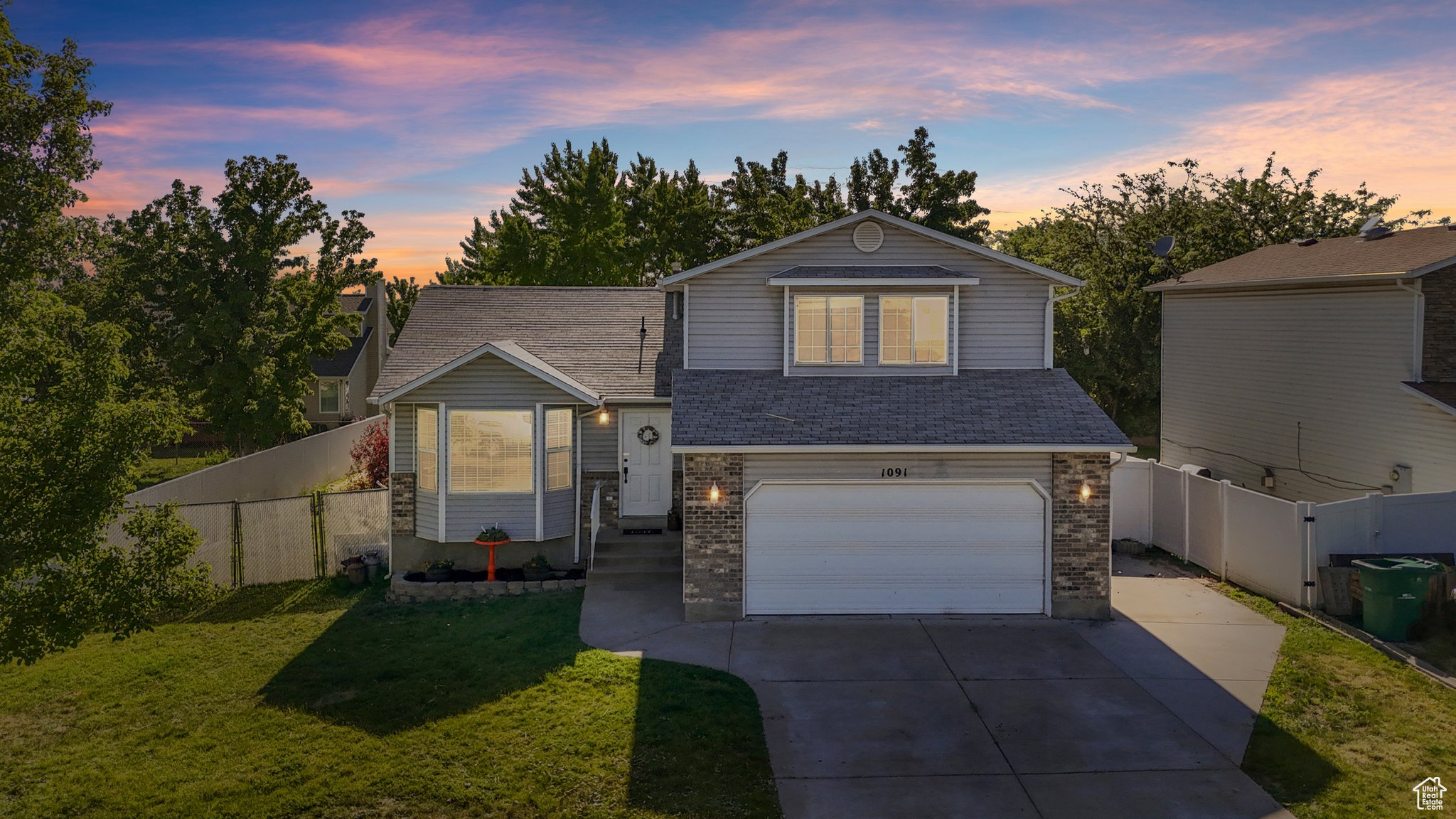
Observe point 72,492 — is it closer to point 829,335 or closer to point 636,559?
point 636,559

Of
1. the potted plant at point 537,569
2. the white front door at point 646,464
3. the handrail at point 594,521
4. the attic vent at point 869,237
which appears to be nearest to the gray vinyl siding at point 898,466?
the handrail at point 594,521

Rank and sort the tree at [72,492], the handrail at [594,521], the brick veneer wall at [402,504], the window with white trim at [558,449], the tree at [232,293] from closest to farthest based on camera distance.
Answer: the tree at [72,492] → the handrail at [594,521] → the window with white trim at [558,449] → the brick veneer wall at [402,504] → the tree at [232,293]

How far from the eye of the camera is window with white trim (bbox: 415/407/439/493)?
1698 centimetres

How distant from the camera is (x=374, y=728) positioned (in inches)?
417

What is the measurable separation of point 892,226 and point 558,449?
23.7ft

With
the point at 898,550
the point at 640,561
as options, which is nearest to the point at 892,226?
the point at 898,550

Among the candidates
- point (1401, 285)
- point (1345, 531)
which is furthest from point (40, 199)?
point (1401, 285)

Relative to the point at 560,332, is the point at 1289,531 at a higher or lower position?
lower

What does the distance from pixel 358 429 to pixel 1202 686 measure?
25.4 metres

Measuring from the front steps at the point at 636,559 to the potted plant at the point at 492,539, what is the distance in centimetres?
162

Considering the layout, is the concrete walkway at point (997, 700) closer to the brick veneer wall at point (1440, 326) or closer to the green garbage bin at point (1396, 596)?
the green garbage bin at point (1396, 596)

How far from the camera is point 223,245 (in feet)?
88.9

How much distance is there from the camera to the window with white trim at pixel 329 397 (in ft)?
132

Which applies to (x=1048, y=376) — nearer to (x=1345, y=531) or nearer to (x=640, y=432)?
(x=1345, y=531)
